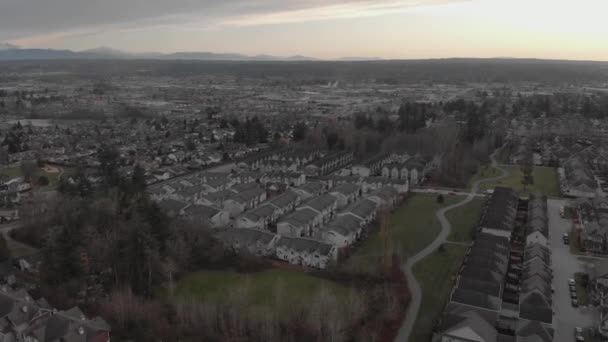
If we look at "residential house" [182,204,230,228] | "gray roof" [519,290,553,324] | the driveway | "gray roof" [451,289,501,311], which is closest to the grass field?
the driveway

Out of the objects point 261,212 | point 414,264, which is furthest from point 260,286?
point 261,212

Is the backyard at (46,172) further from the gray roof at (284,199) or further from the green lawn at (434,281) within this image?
the green lawn at (434,281)

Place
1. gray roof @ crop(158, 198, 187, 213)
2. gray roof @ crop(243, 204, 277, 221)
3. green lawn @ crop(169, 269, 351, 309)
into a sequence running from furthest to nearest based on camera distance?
gray roof @ crop(158, 198, 187, 213) → gray roof @ crop(243, 204, 277, 221) → green lawn @ crop(169, 269, 351, 309)

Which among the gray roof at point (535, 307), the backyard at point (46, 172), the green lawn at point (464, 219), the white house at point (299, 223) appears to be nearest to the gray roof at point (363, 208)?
the white house at point (299, 223)

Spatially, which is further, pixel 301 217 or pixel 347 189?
pixel 347 189

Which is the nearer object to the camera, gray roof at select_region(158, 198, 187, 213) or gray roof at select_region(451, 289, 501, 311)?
gray roof at select_region(451, 289, 501, 311)

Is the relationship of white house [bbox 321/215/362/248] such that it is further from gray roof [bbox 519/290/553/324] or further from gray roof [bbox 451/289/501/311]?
gray roof [bbox 519/290/553/324]

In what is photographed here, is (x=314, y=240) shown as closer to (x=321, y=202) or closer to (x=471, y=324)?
(x=321, y=202)
